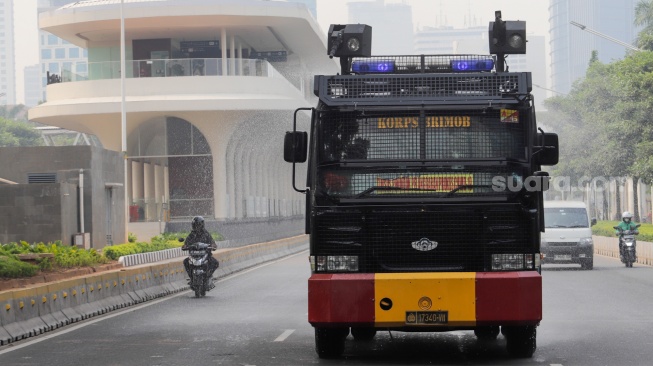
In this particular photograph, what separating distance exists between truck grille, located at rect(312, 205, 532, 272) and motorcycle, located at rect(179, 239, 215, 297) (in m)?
12.7

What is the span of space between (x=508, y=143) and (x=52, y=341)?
6957 millimetres

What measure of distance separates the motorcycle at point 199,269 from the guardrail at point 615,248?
19.2 m

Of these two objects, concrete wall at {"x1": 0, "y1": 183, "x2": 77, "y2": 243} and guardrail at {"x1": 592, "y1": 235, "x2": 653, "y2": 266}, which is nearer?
concrete wall at {"x1": 0, "y1": 183, "x2": 77, "y2": 243}

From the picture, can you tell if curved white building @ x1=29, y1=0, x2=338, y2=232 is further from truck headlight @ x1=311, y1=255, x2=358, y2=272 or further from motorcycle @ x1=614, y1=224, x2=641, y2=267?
truck headlight @ x1=311, y1=255, x2=358, y2=272

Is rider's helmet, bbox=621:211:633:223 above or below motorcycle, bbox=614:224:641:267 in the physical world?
above

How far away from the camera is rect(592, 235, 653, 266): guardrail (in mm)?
41250

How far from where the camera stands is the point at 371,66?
591 inches

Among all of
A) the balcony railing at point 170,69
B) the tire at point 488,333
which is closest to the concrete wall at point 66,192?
the balcony railing at point 170,69

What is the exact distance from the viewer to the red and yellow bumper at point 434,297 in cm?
1328

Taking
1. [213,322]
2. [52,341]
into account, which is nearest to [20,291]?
[52,341]

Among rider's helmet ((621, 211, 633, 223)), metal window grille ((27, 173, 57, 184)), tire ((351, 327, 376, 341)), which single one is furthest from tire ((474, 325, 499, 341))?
metal window grille ((27, 173, 57, 184))

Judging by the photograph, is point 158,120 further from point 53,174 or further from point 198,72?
point 53,174

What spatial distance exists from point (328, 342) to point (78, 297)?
7.89 meters

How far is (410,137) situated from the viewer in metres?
13.8
